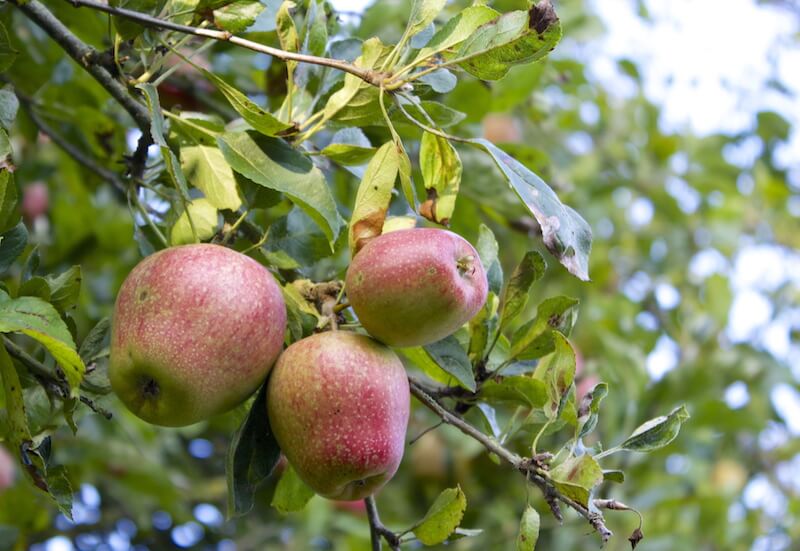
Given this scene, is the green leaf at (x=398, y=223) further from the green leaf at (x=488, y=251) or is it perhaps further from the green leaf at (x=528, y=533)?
the green leaf at (x=528, y=533)

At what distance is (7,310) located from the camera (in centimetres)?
90

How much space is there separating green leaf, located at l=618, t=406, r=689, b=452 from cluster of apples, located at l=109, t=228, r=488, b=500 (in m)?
0.22

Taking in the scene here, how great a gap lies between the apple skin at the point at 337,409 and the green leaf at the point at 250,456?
57 mm

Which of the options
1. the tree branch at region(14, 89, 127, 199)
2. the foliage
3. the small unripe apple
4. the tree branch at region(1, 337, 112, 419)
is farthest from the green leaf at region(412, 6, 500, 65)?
the small unripe apple

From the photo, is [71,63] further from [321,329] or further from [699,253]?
[699,253]

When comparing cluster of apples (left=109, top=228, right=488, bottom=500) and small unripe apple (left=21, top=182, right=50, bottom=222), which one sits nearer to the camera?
cluster of apples (left=109, top=228, right=488, bottom=500)

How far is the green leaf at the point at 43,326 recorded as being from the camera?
87 centimetres

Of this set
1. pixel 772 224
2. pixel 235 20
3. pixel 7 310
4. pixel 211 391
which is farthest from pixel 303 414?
pixel 772 224

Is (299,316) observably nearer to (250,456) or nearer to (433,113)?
(250,456)

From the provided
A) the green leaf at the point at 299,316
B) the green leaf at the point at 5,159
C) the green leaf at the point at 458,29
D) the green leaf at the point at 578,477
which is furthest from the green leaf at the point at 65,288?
the green leaf at the point at 578,477

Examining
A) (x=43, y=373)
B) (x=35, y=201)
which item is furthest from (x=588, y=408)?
(x=35, y=201)

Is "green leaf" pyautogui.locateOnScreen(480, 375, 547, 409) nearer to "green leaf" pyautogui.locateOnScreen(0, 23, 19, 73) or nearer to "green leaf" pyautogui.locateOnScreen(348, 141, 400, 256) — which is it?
"green leaf" pyautogui.locateOnScreen(348, 141, 400, 256)

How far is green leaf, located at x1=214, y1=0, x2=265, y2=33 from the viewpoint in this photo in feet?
3.40

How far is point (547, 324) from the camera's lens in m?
1.14
